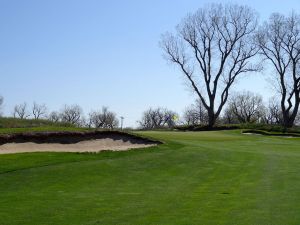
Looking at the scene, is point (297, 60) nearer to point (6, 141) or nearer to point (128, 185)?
point (6, 141)

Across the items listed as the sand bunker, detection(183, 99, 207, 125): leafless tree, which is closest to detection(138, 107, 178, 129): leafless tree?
detection(183, 99, 207, 125): leafless tree

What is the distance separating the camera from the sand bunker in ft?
72.1

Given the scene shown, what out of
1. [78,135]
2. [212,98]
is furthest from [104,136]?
[212,98]

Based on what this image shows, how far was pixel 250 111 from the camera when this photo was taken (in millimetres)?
139625

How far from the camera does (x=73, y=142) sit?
24.0m

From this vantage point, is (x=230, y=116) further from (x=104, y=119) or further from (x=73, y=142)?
(x=73, y=142)

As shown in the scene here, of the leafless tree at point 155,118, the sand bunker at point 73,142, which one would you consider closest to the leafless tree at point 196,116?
the leafless tree at point 155,118

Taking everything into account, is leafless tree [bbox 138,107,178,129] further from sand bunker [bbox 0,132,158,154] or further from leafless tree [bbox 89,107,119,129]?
sand bunker [bbox 0,132,158,154]

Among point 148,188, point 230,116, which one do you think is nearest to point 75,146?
point 148,188

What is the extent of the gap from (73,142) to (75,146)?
1.79 feet

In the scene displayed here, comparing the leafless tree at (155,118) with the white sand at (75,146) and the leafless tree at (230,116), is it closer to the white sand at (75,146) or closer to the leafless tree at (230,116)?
the leafless tree at (230,116)

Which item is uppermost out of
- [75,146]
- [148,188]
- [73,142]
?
[73,142]

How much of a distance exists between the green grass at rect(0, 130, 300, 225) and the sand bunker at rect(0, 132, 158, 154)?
1998mm

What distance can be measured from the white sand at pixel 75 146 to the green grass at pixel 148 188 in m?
1.79
